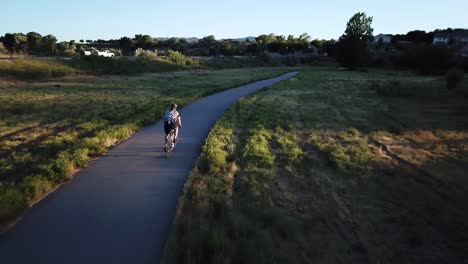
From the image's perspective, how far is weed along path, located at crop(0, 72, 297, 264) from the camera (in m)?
6.84

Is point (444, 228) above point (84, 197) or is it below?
below

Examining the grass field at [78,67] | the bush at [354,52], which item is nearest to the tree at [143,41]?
the bush at [354,52]

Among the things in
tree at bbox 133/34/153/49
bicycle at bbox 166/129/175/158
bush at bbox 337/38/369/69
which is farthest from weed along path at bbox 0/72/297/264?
tree at bbox 133/34/153/49

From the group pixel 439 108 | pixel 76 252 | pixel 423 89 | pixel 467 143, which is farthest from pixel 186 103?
pixel 423 89

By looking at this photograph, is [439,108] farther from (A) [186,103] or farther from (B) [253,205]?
(B) [253,205]

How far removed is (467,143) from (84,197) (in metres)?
16.1

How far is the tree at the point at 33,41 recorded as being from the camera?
76188 mm

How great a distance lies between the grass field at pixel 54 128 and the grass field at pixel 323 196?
3254 millimetres

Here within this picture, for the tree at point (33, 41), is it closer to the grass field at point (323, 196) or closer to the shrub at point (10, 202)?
the grass field at point (323, 196)

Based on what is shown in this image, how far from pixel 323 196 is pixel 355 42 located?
77938mm

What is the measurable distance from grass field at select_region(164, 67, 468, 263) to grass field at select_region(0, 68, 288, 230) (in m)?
3.25

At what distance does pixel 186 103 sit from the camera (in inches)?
1038

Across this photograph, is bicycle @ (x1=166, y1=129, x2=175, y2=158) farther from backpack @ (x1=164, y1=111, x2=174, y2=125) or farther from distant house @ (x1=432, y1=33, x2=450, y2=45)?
distant house @ (x1=432, y1=33, x2=450, y2=45)

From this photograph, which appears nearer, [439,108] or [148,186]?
[148,186]
